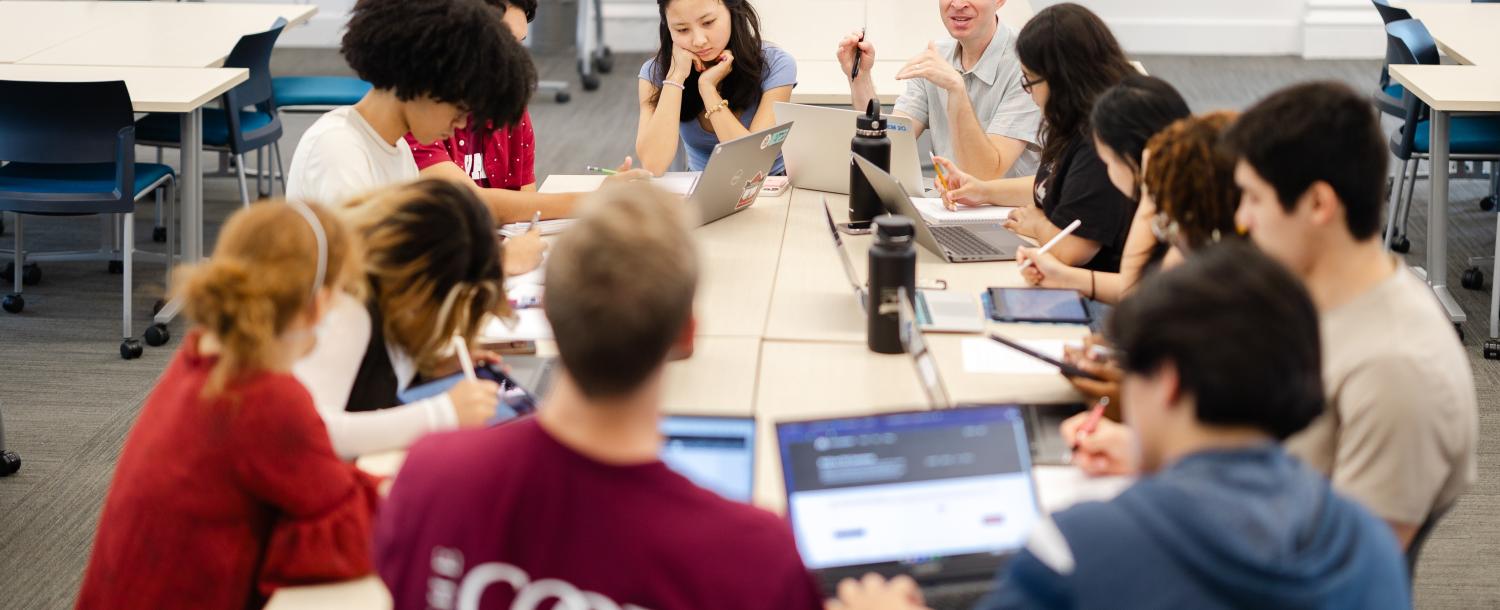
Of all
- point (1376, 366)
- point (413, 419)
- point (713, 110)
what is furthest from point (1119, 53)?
point (413, 419)

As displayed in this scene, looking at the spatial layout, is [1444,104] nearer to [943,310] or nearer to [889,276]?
[943,310]

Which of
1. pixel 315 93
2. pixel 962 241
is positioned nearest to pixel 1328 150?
pixel 962 241

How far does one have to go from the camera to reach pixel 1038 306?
2480 millimetres

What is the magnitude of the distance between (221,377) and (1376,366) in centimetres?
133

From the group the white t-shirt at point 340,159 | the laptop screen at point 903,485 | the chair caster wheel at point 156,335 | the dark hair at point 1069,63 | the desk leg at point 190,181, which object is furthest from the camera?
the desk leg at point 190,181

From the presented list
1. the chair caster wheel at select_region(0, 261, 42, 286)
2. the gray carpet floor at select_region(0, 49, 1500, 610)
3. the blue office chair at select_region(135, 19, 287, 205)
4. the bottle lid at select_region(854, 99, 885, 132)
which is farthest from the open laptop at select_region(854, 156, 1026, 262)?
the chair caster wheel at select_region(0, 261, 42, 286)

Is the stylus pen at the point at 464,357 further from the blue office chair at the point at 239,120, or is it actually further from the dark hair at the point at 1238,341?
the blue office chair at the point at 239,120

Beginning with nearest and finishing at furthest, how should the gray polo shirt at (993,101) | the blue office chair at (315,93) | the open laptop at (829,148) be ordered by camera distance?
the open laptop at (829,148)
the gray polo shirt at (993,101)
the blue office chair at (315,93)

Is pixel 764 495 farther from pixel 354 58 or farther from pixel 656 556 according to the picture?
pixel 354 58

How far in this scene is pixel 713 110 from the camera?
350 cm

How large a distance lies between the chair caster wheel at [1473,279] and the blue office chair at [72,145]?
4.13 m

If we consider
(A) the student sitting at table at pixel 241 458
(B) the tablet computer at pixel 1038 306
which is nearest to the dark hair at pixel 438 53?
(A) the student sitting at table at pixel 241 458

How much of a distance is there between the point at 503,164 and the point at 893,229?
55.1 inches

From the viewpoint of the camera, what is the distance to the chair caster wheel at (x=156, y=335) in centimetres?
404
